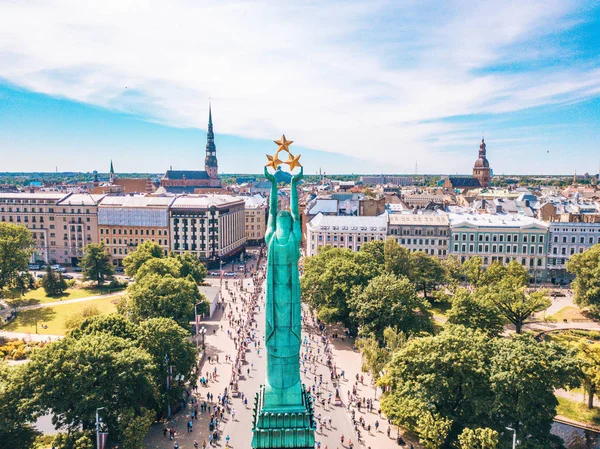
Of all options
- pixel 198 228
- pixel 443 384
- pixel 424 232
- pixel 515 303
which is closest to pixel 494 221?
pixel 424 232

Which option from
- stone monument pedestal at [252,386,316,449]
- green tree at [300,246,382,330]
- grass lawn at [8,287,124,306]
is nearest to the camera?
stone monument pedestal at [252,386,316,449]

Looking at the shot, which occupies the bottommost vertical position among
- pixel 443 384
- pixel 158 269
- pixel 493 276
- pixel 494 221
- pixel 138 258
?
pixel 443 384

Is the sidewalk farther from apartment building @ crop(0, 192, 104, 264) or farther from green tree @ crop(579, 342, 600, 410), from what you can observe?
apartment building @ crop(0, 192, 104, 264)

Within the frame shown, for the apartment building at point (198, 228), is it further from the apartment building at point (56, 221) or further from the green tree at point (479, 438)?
the green tree at point (479, 438)

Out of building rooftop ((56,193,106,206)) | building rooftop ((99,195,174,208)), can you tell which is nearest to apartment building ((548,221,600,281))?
building rooftop ((99,195,174,208))

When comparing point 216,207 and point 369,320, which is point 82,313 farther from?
point 216,207

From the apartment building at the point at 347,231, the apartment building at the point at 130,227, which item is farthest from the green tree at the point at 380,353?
the apartment building at the point at 130,227

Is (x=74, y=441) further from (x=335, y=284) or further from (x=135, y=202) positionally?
(x=135, y=202)
